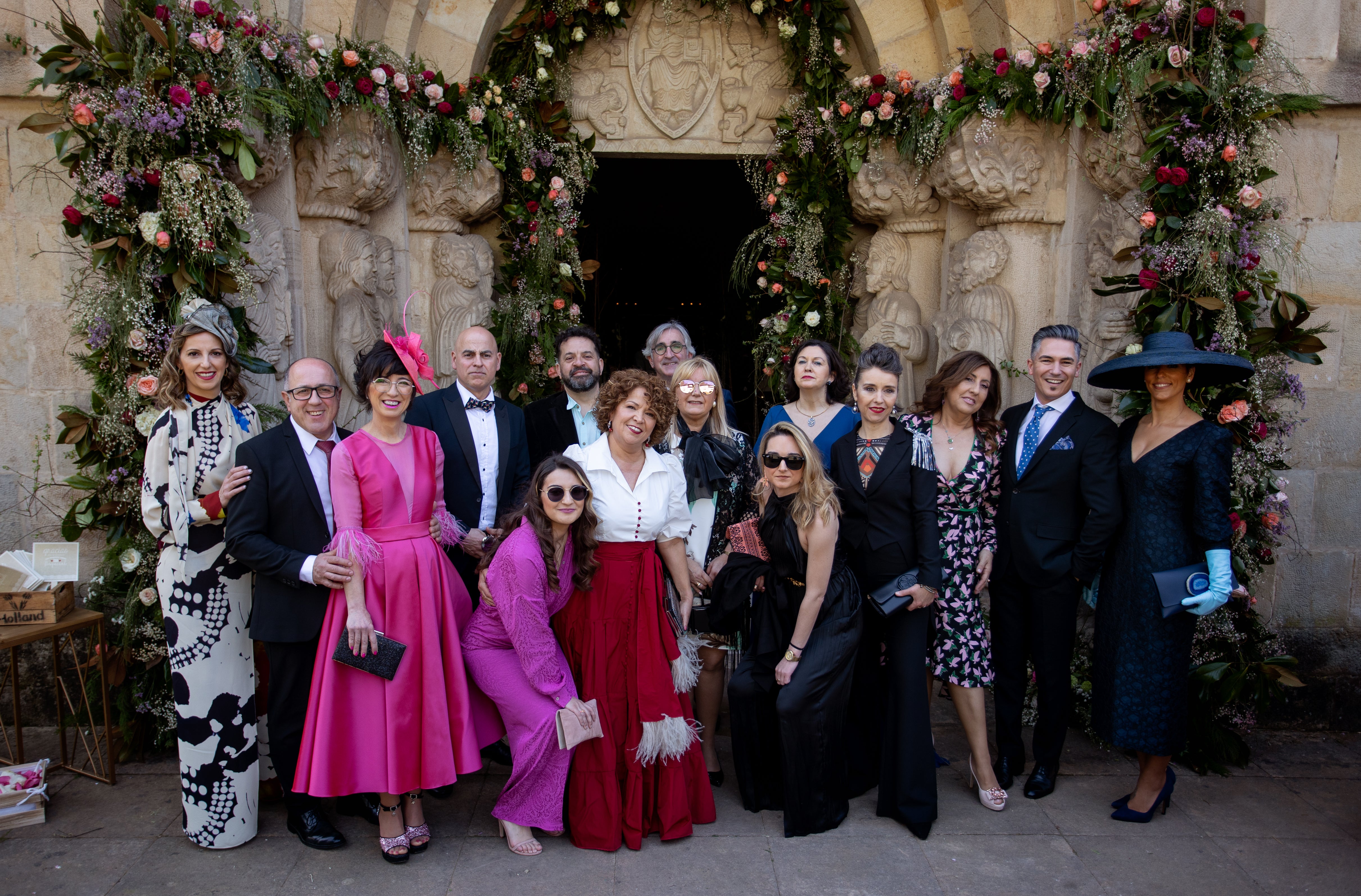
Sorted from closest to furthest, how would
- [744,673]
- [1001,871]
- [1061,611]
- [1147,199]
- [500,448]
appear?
[1001,871] < [744,673] < [1061,611] < [500,448] < [1147,199]

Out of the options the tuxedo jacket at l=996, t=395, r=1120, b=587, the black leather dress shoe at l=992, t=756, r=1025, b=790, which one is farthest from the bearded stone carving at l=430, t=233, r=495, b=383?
the black leather dress shoe at l=992, t=756, r=1025, b=790

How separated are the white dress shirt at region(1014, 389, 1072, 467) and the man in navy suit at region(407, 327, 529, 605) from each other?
2.10 m

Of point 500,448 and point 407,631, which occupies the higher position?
point 500,448

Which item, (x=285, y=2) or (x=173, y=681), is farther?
(x=285, y=2)

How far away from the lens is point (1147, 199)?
432cm

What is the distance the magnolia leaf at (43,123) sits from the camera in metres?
3.72

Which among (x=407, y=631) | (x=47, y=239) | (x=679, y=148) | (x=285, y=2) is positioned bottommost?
(x=407, y=631)

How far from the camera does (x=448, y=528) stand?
3414mm

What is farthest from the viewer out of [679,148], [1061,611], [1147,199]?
[679,148]

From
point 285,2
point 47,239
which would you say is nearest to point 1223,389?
point 285,2

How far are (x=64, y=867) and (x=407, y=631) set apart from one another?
148 centimetres

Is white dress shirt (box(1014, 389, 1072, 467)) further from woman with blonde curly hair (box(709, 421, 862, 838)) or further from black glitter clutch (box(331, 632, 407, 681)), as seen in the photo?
black glitter clutch (box(331, 632, 407, 681))

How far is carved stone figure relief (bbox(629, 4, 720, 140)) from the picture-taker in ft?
18.0

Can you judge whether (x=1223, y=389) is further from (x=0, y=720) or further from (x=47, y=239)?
(x=0, y=720)
